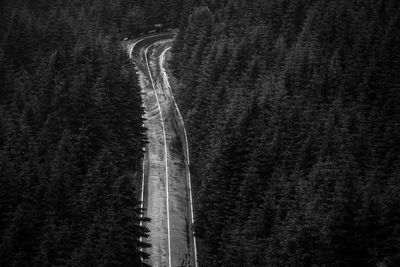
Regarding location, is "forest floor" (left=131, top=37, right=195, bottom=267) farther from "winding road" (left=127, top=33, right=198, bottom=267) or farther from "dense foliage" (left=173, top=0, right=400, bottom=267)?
"dense foliage" (left=173, top=0, right=400, bottom=267)

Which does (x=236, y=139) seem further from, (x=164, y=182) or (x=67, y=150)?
(x=67, y=150)

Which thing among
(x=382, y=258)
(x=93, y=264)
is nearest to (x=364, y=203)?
(x=382, y=258)

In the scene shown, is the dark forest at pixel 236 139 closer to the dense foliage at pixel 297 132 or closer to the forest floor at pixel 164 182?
the dense foliage at pixel 297 132

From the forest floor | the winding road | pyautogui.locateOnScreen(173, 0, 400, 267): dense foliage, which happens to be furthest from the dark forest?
the forest floor

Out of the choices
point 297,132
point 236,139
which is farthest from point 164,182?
point 297,132

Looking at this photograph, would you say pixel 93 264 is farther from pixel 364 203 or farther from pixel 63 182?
pixel 364 203

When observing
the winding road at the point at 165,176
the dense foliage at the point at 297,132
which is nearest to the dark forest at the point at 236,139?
the dense foliage at the point at 297,132

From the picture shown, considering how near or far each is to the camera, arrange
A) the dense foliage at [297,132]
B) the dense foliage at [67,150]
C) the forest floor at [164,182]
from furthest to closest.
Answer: the forest floor at [164,182]
the dense foliage at [67,150]
the dense foliage at [297,132]
